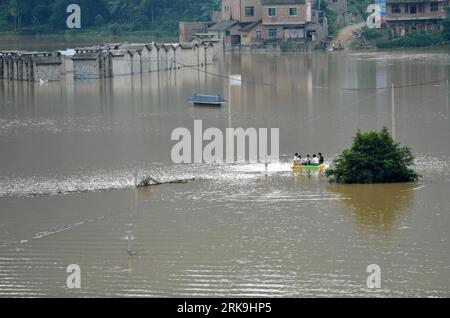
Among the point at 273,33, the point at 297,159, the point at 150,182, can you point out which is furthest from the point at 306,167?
the point at 273,33

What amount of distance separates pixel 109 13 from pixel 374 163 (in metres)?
67.6

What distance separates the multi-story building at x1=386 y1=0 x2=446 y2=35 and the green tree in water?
151 feet

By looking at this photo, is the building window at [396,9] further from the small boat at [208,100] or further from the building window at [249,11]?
the small boat at [208,100]

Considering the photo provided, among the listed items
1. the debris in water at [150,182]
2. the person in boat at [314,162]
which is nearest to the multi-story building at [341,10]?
the person in boat at [314,162]

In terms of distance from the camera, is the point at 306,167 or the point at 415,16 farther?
the point at 415,16

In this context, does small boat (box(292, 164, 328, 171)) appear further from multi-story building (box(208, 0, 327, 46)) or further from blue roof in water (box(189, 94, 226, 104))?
multi-story building (box(208, 0, 327, 46))

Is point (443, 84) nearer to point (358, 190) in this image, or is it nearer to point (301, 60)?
point (301, 60)

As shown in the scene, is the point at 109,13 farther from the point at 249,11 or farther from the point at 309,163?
the point at 309,163

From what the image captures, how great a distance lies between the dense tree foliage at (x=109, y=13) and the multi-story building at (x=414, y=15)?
19.8 metres

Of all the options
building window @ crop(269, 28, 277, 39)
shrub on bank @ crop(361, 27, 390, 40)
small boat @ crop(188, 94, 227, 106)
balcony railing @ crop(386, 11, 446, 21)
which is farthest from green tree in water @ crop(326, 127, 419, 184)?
building window @ crop(269, 28, 277, 39)

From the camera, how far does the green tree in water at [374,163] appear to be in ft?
87.4

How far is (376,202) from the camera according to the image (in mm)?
24875

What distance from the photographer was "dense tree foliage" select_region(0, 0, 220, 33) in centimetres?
8981
